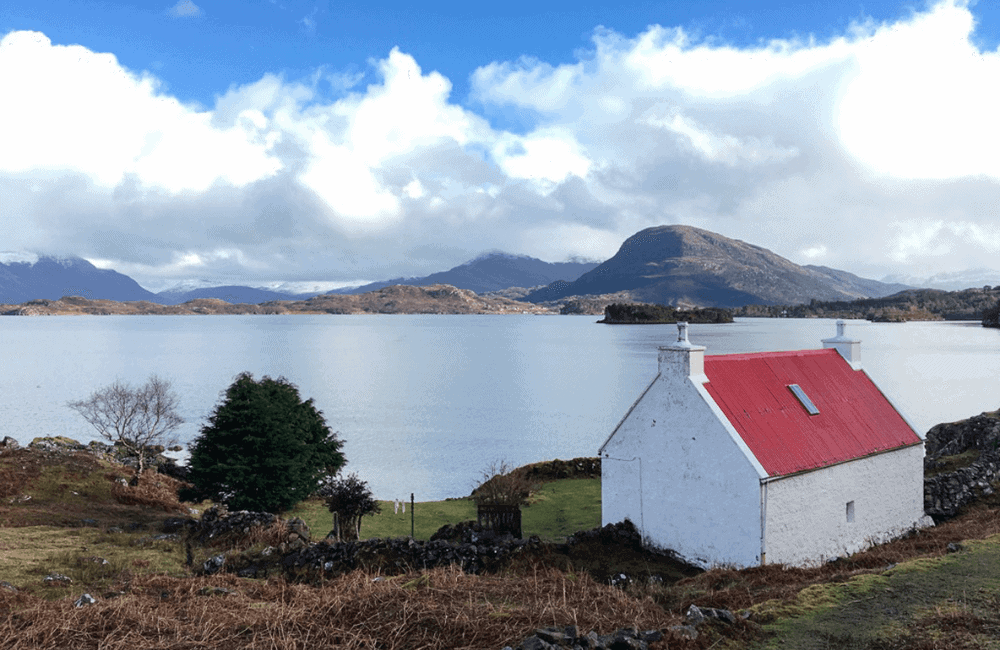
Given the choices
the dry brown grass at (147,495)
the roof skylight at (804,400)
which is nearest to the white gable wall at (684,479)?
the roof skylight at (804,400)

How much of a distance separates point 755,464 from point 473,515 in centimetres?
1725

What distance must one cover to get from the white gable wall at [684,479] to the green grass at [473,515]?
552cm

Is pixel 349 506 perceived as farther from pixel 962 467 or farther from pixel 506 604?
pixel 962 467

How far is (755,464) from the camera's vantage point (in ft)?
62.2

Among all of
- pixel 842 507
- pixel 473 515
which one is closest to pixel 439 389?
pixel 473 515

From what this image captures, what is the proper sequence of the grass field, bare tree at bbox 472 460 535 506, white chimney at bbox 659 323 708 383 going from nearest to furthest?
the grass field → white chimney at bbox 659 323 708 383 → bare tree at bbox 472 460 535 506

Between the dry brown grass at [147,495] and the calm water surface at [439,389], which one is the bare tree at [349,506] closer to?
the dry brown grass at [147,495]

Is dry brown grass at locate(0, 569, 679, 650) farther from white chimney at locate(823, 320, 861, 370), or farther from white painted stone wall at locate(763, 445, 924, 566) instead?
white chimney at locate(823, 320, 861, 370)

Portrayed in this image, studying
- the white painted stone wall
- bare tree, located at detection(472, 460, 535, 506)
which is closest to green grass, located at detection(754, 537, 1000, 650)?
the white painted stone wall

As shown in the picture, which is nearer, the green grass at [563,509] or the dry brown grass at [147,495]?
the green grass at [563,509]

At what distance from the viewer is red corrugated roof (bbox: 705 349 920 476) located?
2056 cm

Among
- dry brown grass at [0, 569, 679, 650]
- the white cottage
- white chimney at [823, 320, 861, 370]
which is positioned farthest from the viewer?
white chimney at [823, 320, 861, 370]

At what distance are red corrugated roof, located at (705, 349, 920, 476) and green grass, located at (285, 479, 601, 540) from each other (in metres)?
9.78

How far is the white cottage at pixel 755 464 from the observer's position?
64.0ft
